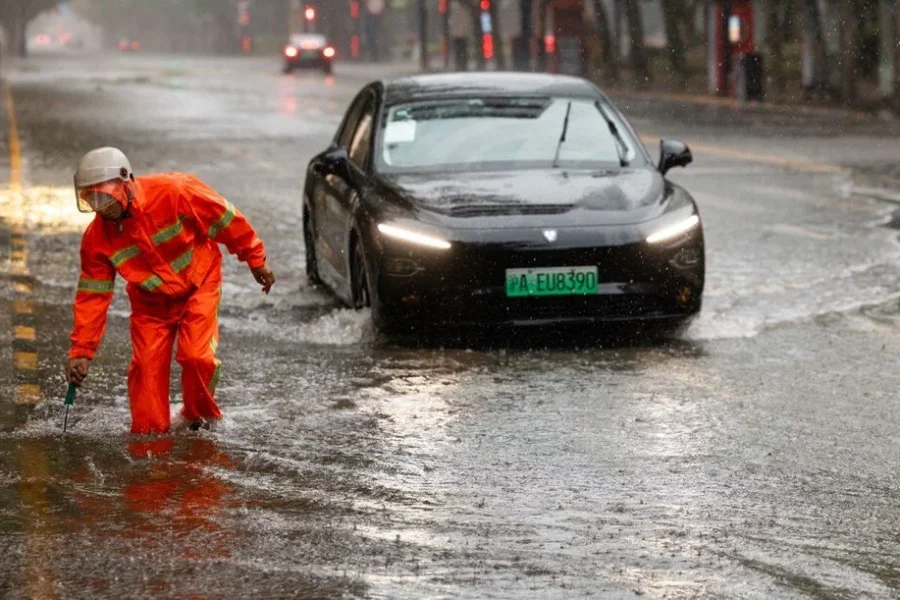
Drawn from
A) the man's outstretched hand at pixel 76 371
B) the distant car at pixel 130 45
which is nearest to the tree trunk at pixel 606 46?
the man's outstretched hand at pixel 76 371

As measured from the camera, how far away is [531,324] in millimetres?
9430

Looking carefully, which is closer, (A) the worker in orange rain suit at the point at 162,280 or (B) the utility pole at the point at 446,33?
(A) the worker in orange rain suit at the point at 162,280

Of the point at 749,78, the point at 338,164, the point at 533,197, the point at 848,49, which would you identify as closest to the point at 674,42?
the point at 749,78

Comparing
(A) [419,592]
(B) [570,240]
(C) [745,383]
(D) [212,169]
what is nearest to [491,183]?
(B) [570,240]

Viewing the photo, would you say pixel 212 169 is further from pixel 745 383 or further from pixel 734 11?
pixel 734 11

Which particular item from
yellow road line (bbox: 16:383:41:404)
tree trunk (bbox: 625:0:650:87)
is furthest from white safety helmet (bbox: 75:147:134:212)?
tree trunk (bbox: 625:0:650:87)

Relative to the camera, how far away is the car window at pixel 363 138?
10961mm

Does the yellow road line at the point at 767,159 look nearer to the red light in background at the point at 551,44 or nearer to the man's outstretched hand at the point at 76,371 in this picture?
the man's outstretched hand at the point at 76,371

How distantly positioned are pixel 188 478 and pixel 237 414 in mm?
1267

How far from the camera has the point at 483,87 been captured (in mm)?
11352

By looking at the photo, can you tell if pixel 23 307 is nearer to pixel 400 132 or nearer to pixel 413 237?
pixel 400 132

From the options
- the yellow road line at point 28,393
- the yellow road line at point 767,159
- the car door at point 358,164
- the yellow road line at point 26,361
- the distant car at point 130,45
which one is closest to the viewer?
the yellow road line at point 28,393

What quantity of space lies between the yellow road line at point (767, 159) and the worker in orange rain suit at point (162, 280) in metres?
13.7

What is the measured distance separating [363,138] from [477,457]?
4.50 meters
